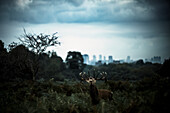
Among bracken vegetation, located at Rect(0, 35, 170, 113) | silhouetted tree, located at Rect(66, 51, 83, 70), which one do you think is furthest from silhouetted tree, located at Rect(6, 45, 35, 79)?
A: silhouetted tree, located at Rect(66, 51, 83, 70)

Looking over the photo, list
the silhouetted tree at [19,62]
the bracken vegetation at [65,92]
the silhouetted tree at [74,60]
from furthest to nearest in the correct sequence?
1. the silhouetted tree at [74,60]
2. the silhouetted tree at [19,62]
3. the bracken vegetation at [65,92]

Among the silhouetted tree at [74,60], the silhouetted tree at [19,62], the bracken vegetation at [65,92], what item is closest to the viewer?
the bracken vegetation at [65,92]

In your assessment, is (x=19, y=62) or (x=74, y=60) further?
(x=74, y=60)

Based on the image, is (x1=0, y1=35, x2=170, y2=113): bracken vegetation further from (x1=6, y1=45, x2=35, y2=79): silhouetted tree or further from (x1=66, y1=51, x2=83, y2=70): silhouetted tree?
(x1=66, y1=51, x2=83, y2=70): silhouetted tree

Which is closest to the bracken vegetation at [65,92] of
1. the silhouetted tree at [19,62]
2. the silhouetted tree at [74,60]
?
the silhouetted tree at [19,62]

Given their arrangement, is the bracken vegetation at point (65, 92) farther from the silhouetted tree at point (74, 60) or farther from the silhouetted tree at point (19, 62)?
the silhouetted tree at point (74, 60)

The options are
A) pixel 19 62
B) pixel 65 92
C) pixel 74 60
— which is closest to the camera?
pixel 65 92

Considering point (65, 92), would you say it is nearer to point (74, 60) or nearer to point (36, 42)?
point (36, 42)

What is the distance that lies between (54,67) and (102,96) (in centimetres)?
3239

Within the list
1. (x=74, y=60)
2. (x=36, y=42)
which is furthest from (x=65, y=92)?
(x=74, y=60)

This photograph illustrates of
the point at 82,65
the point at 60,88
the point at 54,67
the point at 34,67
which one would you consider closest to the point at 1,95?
the point at 60,88

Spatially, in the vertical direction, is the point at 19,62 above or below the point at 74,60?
below

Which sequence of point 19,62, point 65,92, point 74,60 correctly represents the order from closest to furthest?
point 65,92 → point 19,62 → point 74,60

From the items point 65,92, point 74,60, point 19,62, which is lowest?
point 65,92
